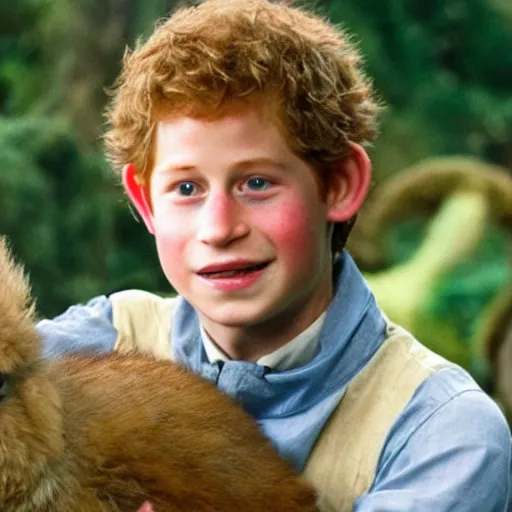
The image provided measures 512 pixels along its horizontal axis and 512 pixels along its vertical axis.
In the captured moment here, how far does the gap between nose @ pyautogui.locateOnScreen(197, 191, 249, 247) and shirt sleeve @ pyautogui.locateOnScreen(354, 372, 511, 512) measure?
0.30 m

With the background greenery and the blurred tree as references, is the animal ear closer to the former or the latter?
the background greenery

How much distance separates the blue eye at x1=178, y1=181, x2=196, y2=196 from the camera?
1.28 metres

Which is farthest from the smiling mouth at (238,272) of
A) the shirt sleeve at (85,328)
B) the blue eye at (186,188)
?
the shirt sleeve at (85,328)

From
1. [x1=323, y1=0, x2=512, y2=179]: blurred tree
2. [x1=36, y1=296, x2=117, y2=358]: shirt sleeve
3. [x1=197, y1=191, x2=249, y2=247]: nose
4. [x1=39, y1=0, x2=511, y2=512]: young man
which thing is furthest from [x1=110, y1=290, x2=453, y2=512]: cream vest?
[x1=323, y1=0, x2=512, y2=179]: blurred tree

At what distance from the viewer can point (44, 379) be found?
103 cm

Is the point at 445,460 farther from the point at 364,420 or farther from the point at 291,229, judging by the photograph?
the point at 291,229

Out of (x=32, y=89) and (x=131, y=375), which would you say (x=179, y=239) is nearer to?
(x=131, y=375)

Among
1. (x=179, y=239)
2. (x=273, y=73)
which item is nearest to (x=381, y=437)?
(x=179, y=239)

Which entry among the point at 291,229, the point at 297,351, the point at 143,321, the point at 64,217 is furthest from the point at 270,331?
the point at 64,217

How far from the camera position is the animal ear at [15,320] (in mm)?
981

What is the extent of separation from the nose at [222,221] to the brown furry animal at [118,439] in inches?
6.4

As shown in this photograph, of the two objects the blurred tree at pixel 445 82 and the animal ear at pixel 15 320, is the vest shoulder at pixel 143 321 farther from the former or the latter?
the blurred tree at pixel 445 82

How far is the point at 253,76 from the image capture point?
125cm

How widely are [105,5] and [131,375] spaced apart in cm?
282
